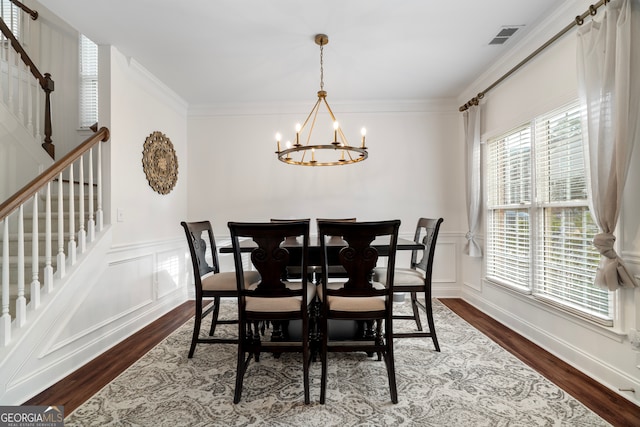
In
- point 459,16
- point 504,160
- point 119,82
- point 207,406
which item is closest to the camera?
point 207,406

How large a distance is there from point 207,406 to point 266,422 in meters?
0.40

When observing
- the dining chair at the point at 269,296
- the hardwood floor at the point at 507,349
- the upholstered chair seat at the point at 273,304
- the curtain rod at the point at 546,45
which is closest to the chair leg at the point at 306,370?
the dining chair at the point at 269,296

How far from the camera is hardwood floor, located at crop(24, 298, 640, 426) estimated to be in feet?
5.63

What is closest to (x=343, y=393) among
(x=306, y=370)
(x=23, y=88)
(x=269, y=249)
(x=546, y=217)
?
(x=306, y=370)

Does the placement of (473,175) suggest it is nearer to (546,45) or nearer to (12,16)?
(546,45)

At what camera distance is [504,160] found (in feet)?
10.2

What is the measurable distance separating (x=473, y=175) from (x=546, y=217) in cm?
106

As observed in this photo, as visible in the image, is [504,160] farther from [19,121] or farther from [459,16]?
[19,121]

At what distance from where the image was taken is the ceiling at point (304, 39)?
2242mm

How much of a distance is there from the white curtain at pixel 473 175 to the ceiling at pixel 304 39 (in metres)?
0.51

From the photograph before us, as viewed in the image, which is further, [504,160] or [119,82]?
[504,160]

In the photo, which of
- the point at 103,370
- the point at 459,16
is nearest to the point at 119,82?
the point at 103,370

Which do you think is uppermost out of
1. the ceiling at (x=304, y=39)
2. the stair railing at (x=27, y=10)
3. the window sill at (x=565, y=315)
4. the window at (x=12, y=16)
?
the stair railing at (x=27, y=10)

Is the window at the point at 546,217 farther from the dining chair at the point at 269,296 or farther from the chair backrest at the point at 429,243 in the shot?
the dining chair at the point at 269,296
